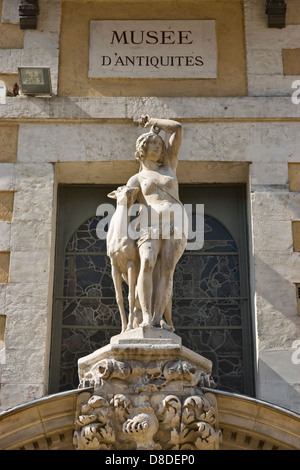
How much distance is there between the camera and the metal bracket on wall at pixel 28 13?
42.4 feet

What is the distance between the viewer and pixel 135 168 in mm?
12398

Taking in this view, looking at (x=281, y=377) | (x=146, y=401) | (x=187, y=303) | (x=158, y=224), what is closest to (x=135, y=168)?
(x=187, y=303)

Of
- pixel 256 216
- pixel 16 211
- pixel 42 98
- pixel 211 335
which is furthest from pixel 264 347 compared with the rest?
pixel 42 98

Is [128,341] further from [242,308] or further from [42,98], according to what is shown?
[42,98]

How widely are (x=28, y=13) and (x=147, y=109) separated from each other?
6.41 feet

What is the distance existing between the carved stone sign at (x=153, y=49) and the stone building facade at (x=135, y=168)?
81mm

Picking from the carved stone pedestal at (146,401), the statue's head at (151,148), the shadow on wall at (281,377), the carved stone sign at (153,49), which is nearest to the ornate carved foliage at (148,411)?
the carved stone pedestal at (146,401)

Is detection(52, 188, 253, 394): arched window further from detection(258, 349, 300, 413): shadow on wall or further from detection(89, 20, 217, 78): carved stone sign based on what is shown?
detection(89, 20, 217, 78): carved stone sign

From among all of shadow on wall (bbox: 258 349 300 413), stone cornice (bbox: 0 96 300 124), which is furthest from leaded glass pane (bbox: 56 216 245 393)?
stone cornice (bbox: 0 96 300 124)

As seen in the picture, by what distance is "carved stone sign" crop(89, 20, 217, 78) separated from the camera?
41.9ft

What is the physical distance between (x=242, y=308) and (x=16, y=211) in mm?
2794

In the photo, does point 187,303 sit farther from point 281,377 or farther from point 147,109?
point 147,109

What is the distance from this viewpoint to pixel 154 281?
10414 mm

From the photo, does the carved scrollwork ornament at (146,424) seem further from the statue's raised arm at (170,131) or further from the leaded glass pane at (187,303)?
the statue's raised arm at (170,131)
